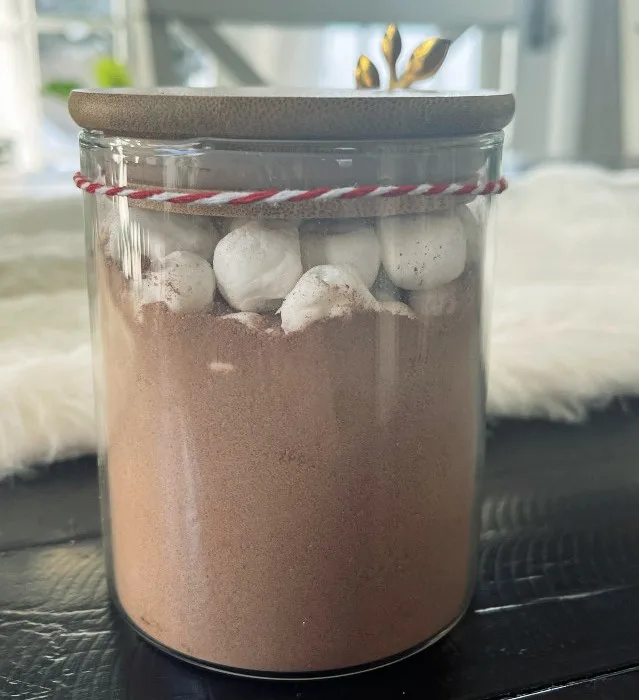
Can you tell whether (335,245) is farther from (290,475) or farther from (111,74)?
(111,74)

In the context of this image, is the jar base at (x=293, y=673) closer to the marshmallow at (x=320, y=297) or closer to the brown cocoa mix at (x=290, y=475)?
the brown cocoa mix at (x=290, y=475)

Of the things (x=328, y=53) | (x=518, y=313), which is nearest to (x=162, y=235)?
(x=518, y=313)

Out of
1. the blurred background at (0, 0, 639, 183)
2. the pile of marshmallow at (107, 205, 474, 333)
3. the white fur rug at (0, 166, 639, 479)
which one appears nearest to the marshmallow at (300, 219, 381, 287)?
the pile of marshmallow at (107, 205, 474, 333)

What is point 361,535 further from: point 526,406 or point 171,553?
point 526,406

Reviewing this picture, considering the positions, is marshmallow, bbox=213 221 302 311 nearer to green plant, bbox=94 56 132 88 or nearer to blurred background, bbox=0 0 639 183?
green plant, bbox=94 56 132 88

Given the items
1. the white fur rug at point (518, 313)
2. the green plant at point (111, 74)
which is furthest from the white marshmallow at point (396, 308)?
the green plant at point (111, 74)

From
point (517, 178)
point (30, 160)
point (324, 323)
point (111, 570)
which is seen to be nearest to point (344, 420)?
point (324, 323)
